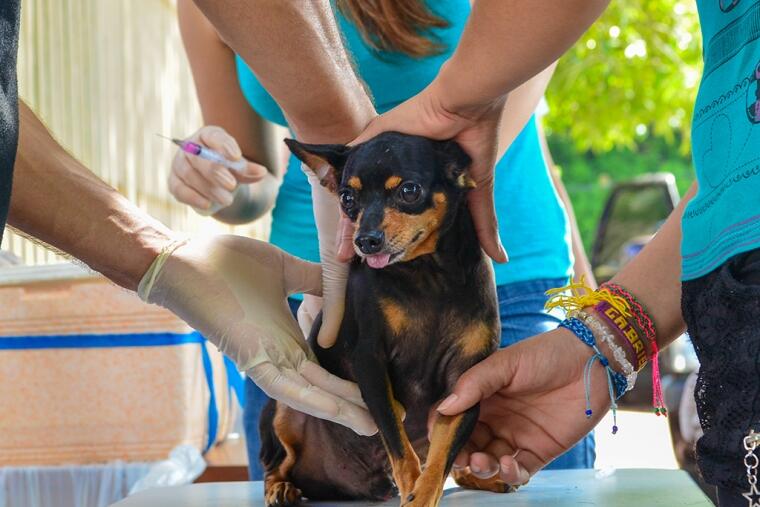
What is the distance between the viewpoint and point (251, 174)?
2.08 metres

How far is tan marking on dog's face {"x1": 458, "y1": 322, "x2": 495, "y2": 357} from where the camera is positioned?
1490mm

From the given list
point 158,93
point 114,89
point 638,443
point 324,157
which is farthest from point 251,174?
point 638,443

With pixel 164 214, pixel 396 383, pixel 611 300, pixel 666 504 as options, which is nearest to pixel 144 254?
pixel 396 383

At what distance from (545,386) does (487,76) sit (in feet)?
1.80

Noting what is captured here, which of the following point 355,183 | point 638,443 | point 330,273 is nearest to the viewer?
point 355,183

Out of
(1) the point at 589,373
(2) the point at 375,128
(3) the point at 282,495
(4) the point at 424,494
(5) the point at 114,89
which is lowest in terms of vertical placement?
(3) the point at 282,495

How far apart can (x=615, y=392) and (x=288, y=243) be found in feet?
2.59

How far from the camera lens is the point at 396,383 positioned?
152 centimetres

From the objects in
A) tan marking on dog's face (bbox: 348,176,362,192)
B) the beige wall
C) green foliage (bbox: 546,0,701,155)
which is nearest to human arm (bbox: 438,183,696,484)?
tan marking on dog's face (bbox: 348,176,362,192)

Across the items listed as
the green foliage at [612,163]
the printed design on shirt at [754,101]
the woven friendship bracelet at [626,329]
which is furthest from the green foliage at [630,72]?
the printed design on shirt at [754,101]

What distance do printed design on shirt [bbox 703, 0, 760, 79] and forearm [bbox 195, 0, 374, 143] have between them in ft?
1.74

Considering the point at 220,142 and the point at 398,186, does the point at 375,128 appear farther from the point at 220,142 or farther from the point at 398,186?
the point at 220,142

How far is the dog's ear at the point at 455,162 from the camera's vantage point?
1469 millimetres

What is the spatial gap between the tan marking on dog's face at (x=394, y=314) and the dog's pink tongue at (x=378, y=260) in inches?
3.3
